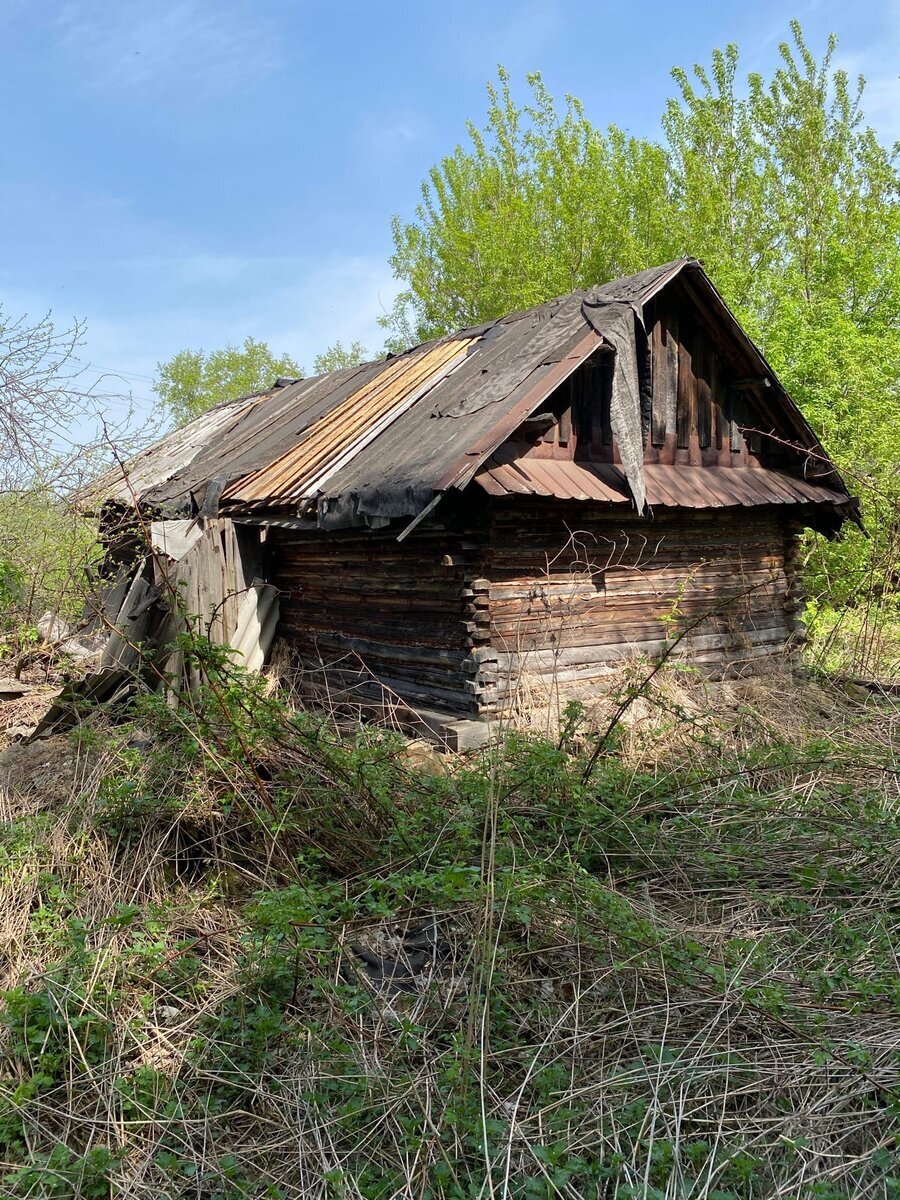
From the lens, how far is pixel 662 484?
941 cm

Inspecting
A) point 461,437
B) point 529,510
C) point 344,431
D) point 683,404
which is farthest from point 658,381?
point 344,431

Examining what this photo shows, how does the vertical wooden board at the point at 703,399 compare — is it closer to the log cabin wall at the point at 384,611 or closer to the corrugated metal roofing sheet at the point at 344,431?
the corrugated metal roofing sheet at the point at 344,431

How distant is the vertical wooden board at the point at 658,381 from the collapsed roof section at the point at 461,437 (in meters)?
0.26

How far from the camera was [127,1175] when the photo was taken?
3072 millimetres

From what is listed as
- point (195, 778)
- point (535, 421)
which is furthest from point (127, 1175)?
point (535, 421)

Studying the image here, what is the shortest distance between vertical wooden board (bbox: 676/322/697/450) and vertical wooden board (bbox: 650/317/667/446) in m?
0.30

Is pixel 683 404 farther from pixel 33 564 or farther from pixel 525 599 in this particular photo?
pixel 33 564

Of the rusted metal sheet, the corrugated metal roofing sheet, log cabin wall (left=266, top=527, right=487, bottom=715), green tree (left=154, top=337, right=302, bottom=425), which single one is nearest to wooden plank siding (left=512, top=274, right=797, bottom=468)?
the rusted metal sheet

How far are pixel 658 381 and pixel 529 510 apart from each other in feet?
8.63

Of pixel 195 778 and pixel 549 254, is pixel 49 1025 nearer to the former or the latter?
pixel 195 778

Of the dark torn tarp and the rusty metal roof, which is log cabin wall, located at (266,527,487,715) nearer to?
the rusty metal roof

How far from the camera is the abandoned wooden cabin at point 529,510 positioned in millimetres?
8172

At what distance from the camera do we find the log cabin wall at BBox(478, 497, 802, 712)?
833 cm

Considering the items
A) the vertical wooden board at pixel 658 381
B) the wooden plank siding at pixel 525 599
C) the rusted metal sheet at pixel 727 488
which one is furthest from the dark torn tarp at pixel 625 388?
the vertical wooden board at pixel 658 381
